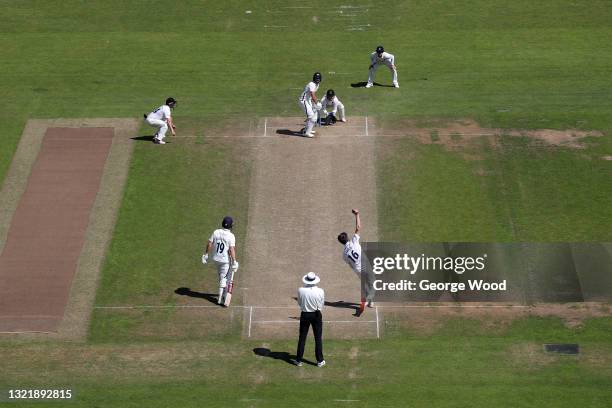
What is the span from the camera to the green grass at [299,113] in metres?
32.0

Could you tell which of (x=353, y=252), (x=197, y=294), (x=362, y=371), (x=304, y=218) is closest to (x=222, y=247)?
(x=197, y=294)

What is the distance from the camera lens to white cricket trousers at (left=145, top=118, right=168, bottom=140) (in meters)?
43.2

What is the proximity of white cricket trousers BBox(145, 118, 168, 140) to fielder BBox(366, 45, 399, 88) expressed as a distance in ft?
30.1

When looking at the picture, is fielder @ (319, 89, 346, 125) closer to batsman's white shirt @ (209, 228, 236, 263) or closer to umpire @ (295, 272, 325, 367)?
batsman's white shirt @ (209, 228, 236, 263)

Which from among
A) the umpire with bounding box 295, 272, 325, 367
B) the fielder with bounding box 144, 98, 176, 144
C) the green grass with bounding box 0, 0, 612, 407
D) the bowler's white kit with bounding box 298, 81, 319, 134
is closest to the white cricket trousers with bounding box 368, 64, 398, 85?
the green grass with bounding box 0, 0, 612, 407

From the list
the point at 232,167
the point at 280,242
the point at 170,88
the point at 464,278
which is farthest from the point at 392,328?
A: the point at 170,88

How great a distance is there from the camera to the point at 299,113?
4584 centimetres

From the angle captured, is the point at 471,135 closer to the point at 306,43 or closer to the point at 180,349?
the point at 306,43

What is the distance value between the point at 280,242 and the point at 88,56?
17275 millimetres

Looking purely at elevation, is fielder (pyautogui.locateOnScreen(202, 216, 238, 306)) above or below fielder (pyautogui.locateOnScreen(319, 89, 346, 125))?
below

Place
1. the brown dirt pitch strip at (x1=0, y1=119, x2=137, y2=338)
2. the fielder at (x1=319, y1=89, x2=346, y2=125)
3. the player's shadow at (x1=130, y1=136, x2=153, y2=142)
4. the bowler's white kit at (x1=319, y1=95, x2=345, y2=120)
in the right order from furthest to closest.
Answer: the player's shadow at (x1=130, y1=136, x2=153, y2=142), the bowler's white kit at (x1=319, y1=95, x2=345, y2=120), the fielder at (x1=319, y1=89, x2=346, y2=125), the brown dirt pitch strip at (x1=0, y1=119, x2=137, y2=338)

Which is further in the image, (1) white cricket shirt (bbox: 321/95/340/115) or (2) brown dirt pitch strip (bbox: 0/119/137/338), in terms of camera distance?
(1) white cricket shirt (bbox: 321/95/340/115)

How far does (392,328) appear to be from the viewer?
34.1 m

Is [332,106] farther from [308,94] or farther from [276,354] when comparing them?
[276,354]
